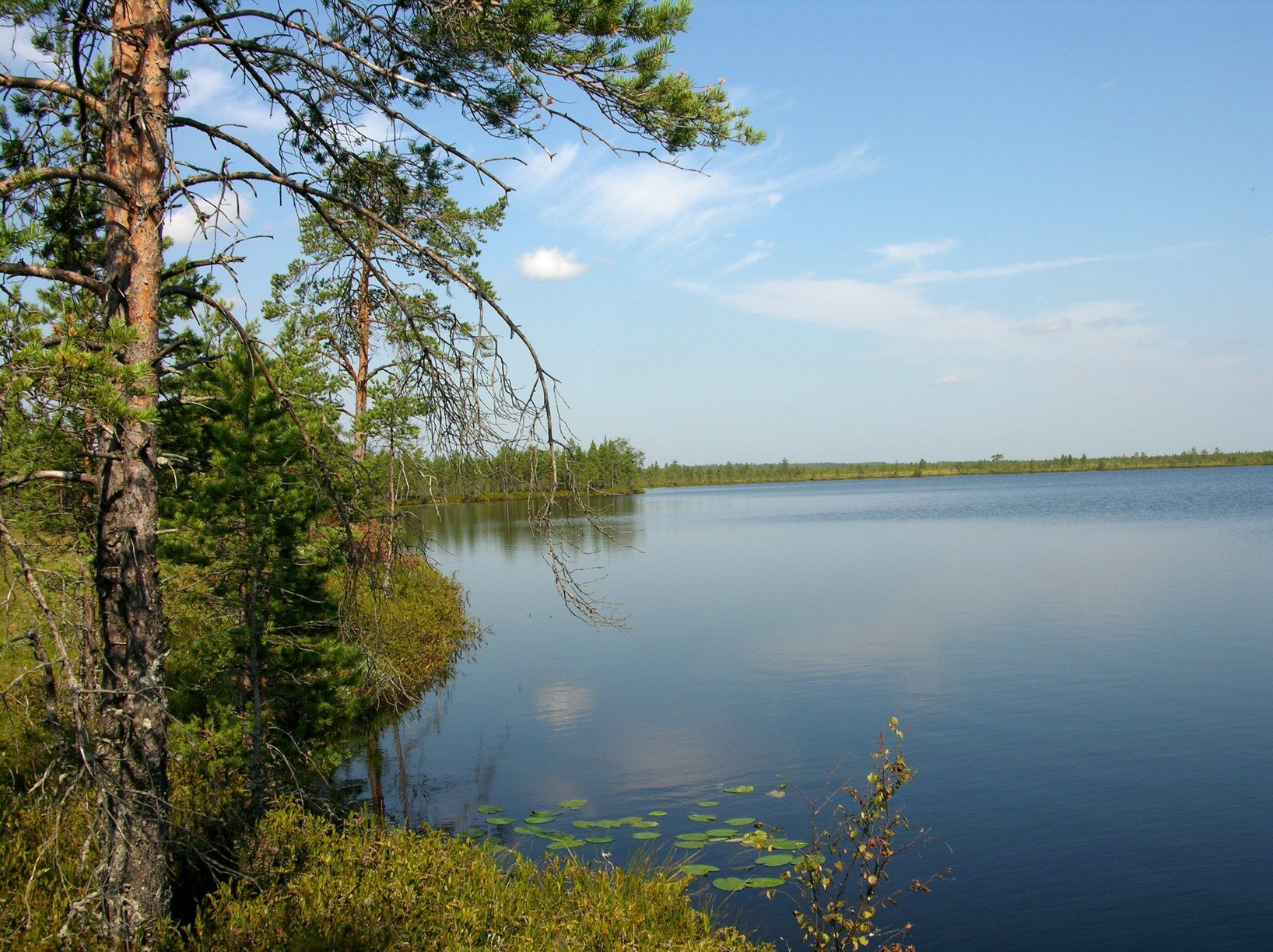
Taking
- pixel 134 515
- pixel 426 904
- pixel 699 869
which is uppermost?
pixel 134 515

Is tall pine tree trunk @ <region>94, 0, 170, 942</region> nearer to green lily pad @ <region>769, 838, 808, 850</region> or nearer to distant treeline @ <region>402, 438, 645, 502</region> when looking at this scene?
distant treeline @ <region>402, 438, 645, 502</region>

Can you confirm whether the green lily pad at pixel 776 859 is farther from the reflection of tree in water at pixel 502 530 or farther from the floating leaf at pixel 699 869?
the reflection of tree in water at pixel 502 530

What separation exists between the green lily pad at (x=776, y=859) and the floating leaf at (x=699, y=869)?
51cm

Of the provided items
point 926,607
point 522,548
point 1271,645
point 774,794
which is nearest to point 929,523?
point 522,548

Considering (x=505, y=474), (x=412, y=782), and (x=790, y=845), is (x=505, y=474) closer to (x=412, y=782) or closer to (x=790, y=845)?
(x=790, y=845)

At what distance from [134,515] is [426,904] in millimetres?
3707

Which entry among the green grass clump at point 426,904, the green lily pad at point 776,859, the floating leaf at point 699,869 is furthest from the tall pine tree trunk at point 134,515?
the green lily pad at point 776,859

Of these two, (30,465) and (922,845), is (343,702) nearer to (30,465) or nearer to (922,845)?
(30,465)

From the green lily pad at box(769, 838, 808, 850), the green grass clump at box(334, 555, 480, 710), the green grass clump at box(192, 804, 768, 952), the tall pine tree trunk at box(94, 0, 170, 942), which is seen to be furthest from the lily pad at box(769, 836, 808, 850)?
the tall pine tree trunk at box(94, 0, 170, 942)

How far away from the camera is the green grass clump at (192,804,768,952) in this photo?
6602 mm

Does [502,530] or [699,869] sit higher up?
[502,530]

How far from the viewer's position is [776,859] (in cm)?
1009

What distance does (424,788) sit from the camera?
43.8 feet

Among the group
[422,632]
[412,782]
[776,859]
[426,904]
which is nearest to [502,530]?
[422,632]
